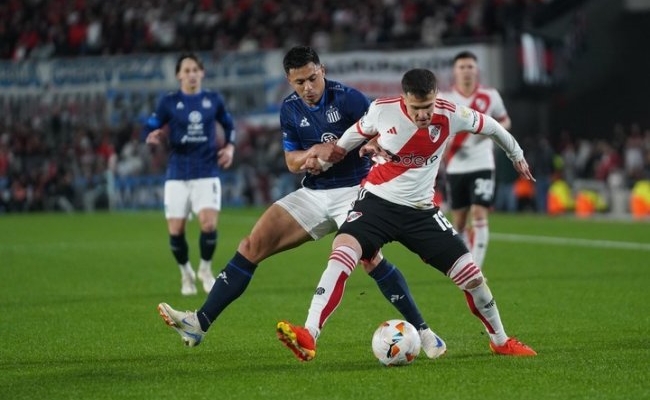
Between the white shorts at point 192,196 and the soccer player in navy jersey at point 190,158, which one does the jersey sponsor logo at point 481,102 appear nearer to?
the soccer player in navy jersey at point 190,158

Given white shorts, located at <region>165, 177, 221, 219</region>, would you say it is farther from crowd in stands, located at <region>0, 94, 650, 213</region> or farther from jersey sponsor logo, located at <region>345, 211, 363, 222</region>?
crowd in stands, located at <region>0, 94, 650, 213</region>

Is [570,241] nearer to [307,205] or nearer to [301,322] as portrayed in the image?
[301,322]

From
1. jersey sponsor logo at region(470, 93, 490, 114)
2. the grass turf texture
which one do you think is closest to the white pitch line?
the grass turf texture

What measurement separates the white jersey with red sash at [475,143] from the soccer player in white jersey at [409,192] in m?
5.19

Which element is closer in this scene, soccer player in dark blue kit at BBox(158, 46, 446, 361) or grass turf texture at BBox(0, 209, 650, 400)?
grass turf texture at BBox(0, 209, 650, 400)

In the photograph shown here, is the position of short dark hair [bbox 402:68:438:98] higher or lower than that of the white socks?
higher

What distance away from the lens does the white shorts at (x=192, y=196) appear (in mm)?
13328

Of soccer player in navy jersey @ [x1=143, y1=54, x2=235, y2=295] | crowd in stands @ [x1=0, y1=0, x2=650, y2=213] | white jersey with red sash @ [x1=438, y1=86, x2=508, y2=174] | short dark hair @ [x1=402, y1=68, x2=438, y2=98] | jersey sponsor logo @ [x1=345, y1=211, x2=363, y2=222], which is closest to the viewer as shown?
short dark hair @ [x1=402, y1=68, x2=438, y2=98]

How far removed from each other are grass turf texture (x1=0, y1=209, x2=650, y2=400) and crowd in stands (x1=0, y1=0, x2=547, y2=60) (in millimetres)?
13810

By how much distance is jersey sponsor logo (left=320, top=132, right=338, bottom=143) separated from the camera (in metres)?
8.62

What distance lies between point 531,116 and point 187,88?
735 inches

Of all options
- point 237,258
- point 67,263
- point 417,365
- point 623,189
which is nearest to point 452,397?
point 417,365

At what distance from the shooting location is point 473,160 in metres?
13.6

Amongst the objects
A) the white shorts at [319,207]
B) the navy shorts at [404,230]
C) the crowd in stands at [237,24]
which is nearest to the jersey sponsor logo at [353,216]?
the navy shorts at [404,230]
